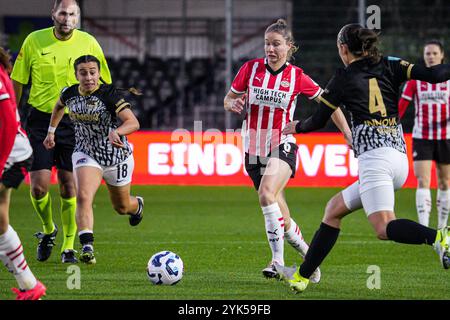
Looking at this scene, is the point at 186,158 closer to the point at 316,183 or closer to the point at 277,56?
the point at 316,183

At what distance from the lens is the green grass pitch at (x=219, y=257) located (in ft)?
25.1

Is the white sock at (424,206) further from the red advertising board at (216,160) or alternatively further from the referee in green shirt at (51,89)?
the red advertising board at (216,160)

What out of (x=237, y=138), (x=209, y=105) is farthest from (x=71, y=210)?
(x=209, y=105)

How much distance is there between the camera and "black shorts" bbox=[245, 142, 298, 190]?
8586 mm

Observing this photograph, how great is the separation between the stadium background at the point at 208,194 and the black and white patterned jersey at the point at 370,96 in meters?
1.19

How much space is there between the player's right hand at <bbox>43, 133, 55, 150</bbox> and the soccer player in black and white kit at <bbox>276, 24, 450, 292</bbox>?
296 centimetres

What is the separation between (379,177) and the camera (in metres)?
6.93

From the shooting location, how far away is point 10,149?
20.8ft

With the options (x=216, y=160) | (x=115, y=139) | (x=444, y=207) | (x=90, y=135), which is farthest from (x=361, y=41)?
(x=216, y=160)

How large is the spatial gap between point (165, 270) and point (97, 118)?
5.72 ft

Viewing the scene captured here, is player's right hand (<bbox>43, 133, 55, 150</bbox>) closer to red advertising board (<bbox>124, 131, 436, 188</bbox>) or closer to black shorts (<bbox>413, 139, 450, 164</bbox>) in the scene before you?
black shorts (<bbox>413, 139, 450, 164</bbox>)

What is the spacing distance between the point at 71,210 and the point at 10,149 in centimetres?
358

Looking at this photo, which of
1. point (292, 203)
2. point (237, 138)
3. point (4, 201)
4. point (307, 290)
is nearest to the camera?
point (4, 201)

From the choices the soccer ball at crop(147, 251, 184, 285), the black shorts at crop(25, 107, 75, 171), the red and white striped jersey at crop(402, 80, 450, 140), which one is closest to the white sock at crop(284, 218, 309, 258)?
the soccer ball at crop(147, 251, 184, 285)
